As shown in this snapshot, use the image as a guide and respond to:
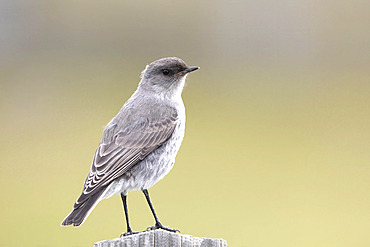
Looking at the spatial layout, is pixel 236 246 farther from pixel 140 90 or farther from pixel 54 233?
pixel 140 90

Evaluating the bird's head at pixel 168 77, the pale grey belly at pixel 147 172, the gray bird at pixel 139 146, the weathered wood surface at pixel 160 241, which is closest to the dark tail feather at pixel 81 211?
the gray bird at pixel 139 146

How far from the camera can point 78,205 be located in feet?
16.1

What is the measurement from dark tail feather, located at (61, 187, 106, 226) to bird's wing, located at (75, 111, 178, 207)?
0.11 ft

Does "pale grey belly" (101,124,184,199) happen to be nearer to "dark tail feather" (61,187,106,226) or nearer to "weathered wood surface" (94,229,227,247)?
"dark tail feather" (61,187,106,226)

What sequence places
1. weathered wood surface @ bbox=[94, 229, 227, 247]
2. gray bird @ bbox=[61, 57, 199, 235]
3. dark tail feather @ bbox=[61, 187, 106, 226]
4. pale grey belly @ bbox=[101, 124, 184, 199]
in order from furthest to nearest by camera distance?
pale grey belly @ bbox=[101, 124, 184, 199] → gray bird @ bbox=[61, 57, 199, 235] → dark tail feather @ bbox=[61, 187, 106, 226] → weathered wood surface @ bbox=[94, 229, 227, 247]

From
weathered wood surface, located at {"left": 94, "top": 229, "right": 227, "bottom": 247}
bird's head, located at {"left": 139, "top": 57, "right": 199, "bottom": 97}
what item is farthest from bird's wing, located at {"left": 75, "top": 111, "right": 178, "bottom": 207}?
weathered wood surface, located at {"left": 94, "top": 229, "right": 227, "bottom": 247}

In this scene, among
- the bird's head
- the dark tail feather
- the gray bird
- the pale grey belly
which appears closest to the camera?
the dark tail feather

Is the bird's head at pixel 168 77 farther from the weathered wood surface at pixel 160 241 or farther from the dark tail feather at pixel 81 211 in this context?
the weathered wood surface at pixel 160 241

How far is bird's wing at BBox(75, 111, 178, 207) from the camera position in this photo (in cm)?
514

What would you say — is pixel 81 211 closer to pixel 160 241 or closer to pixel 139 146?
pixel 139 146

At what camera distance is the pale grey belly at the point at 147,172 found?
17.6ft

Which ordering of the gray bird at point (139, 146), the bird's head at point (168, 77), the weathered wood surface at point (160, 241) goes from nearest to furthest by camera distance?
the weathered wood surface at point (160, 241)
the gray bird at point (139, 146)
the bird's head at point (168, 77)

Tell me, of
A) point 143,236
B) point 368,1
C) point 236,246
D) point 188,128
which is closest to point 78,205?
point 143,236

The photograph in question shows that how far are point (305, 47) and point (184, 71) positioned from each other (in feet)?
33.6
